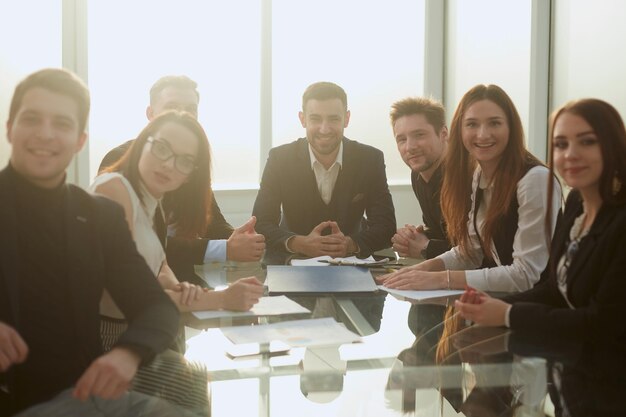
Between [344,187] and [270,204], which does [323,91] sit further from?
[270,204]

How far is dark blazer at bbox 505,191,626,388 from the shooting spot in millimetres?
1285

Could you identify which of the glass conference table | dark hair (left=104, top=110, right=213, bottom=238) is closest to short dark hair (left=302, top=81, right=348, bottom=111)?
the glass conference table

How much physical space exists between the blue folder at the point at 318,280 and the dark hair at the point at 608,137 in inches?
36.8

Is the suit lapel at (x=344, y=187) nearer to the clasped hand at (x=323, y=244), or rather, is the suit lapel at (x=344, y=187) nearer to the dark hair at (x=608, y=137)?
the clasped hand at (x=323, y=244)

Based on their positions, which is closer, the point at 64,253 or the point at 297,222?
the point at 64,253

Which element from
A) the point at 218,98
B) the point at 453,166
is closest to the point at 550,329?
the point at 453,166

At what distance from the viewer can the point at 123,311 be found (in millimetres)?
1027

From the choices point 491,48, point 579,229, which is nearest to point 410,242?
point 579,229

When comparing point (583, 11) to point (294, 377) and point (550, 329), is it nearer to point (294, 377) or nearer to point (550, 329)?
point (550, 329)

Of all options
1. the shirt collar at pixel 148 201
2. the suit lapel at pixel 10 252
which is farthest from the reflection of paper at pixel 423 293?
the suit lapel at pixel 10 252

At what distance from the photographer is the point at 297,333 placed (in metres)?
1.56

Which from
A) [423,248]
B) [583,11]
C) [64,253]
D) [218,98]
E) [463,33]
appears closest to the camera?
[64,253]

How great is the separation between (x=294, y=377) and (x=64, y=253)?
549 millimetres

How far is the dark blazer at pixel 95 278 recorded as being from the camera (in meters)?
0.89
